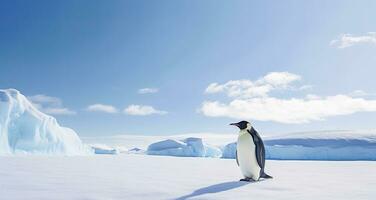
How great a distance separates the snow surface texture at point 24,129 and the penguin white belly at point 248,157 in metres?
18.6

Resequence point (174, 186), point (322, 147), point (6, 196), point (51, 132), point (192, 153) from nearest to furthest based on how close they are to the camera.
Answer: point (6, 196) < point (174, 186) < point (51, 132) < point (322, 147) < point (192, 153)

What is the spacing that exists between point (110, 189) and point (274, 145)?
4393 centimetres

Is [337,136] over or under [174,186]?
over

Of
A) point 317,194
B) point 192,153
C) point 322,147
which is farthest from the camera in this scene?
point 192,153

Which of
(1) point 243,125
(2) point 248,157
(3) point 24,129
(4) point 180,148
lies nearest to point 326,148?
(4) point 180,148

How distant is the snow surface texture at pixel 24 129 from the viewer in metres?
22.4

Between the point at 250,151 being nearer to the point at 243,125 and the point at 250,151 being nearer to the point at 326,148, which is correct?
the point at 243,125

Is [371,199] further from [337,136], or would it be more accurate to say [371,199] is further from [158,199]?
[337,136]

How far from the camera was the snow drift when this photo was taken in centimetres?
4188

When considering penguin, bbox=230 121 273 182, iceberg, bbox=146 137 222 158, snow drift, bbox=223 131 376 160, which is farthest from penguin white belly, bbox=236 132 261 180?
iceberg, bbox=146 137 222 158

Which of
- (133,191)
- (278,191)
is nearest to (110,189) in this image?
(133,191)

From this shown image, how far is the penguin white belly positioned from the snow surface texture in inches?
732

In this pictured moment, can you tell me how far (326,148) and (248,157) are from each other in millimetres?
39772

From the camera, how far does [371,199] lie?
13.9ft
